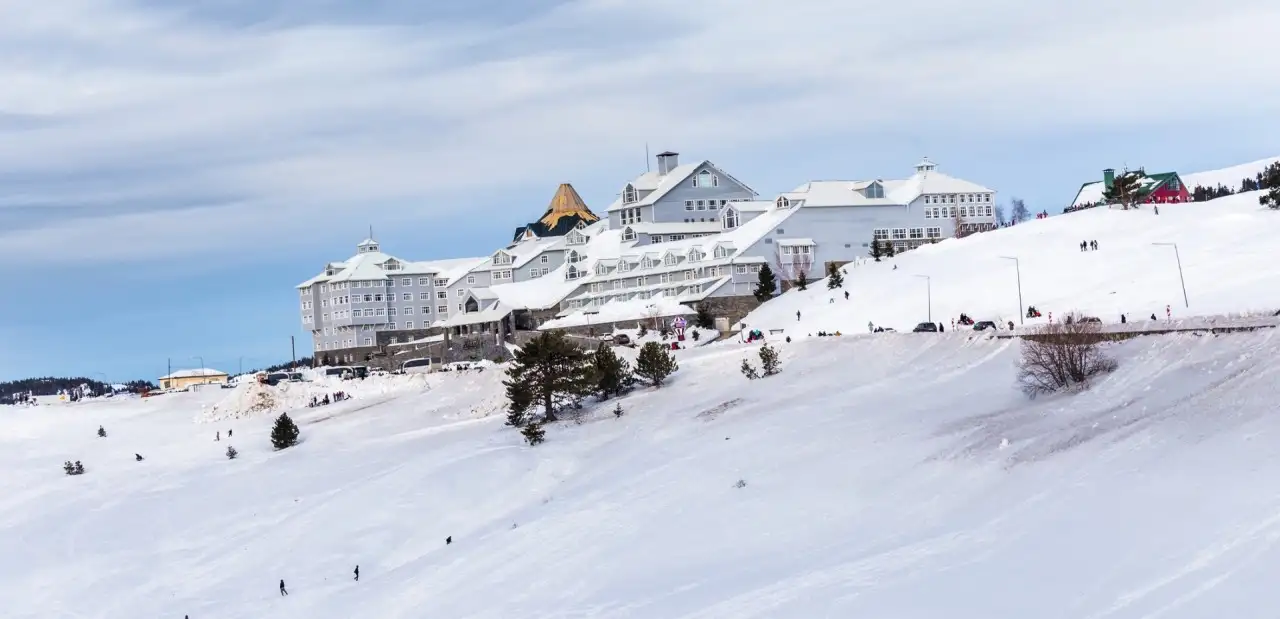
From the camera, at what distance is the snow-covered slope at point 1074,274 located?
78188 mm

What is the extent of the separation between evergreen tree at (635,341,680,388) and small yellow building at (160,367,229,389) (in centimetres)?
8736

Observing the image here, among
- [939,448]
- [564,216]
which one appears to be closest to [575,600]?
[939,448]

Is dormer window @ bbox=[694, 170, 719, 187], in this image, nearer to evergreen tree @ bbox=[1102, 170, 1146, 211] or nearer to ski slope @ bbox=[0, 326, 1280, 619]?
evergreen tree @ bbox=[1102, 170, 1146, 211]

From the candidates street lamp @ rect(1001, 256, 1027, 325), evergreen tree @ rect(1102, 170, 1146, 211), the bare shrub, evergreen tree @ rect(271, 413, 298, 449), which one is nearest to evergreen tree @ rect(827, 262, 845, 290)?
street lamp @ rect(1001, 256, 1027, 325)

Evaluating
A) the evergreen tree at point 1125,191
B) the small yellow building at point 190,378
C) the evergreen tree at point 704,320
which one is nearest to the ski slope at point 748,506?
the evergreen tree at point 704,320

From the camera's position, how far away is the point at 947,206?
12400cm

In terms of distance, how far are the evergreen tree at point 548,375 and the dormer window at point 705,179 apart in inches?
2797

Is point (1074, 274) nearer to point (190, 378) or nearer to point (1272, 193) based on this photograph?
point (1272, 193)

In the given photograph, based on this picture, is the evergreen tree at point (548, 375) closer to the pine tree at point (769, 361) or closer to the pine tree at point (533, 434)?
the pine tree at point (533, 434)

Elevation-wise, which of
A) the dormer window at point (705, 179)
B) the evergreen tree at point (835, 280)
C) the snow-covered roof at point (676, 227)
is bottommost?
the evergreen tree at point (835, 280)

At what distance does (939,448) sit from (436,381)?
5274 cm

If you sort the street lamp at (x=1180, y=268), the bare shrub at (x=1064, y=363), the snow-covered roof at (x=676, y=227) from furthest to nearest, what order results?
the snow-covered roof at (x=676, y=227) < the street lamp at (x=1180, y=268) < the bare shrub at (x=1064, y=363)

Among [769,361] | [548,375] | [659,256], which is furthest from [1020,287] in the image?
[659,256]

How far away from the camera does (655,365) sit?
75750mm
